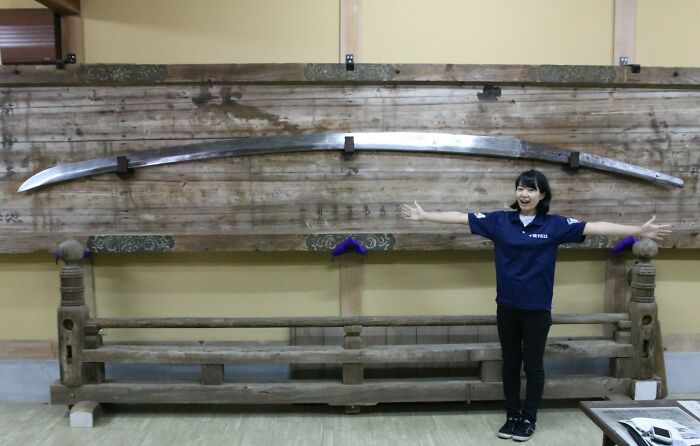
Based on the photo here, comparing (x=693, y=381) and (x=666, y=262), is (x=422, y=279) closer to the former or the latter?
(x=666, y=262)

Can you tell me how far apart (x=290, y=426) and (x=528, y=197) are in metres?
1.78

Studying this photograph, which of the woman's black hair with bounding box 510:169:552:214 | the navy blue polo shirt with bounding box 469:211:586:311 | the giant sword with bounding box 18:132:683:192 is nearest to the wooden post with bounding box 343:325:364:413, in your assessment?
the navy blue polo shirt with bounding box 469:211:586:311

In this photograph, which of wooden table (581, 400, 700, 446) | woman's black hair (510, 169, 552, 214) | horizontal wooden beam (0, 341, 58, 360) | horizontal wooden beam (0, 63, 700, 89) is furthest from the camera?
horizontal wooden beam (0, 341, 58, 360)

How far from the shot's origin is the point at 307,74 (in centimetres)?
287

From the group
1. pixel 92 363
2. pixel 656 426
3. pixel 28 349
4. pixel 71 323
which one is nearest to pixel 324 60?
pixel 71 323

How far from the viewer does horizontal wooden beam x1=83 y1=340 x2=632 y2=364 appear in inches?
110

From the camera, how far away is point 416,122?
2.96 meters

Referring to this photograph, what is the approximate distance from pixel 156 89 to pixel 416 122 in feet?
5.10

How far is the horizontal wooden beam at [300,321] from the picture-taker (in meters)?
2.82

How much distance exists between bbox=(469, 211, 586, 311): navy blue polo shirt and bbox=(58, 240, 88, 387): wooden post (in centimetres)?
229

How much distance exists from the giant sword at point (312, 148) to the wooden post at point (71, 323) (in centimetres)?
46

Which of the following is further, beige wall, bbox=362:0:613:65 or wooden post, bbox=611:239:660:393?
beige wall, bbox=362:0:613:65

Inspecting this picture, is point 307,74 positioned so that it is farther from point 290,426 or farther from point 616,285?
point 616,285

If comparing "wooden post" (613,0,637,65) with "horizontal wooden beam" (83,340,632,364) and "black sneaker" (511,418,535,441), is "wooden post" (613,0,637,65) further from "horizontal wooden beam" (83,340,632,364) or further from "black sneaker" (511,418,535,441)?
"black sneaker" (511,418,535,441)
